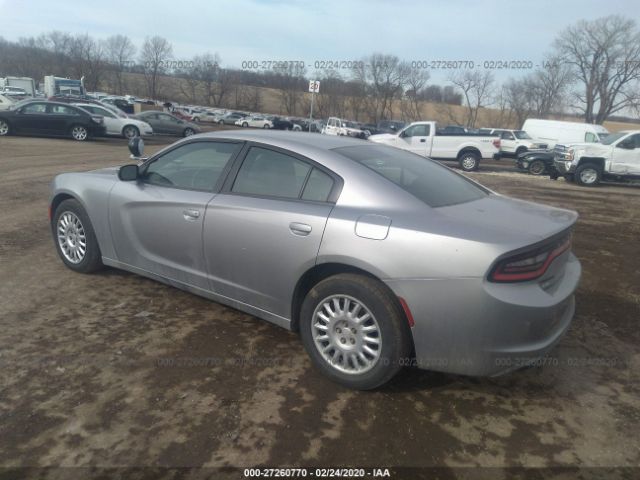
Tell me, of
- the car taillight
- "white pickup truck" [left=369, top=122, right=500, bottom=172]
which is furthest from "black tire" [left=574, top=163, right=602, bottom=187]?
the car taillight

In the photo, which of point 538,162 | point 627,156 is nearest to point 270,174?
point 627,156

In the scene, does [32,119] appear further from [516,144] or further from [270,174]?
[516,144]

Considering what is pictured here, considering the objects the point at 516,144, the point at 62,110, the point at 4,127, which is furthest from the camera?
the point at 516,144

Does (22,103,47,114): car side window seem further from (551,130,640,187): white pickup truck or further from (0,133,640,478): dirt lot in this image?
(551,130,640,187): white pickup truck

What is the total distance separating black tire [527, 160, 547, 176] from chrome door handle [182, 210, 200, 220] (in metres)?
19.8

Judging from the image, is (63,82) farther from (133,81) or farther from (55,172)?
(55,172)

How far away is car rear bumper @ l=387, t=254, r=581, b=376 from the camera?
2514 mm

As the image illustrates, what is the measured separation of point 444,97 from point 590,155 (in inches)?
2616

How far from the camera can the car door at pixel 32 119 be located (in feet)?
59.5

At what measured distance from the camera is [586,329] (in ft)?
13.0

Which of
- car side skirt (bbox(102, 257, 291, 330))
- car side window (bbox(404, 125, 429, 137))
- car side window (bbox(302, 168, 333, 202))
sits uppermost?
car side window (bbox(404, 125, 429, 137))

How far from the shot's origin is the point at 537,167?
20391 mm

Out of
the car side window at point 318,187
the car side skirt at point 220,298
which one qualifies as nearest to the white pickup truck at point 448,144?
the car side skirt at point 220,298

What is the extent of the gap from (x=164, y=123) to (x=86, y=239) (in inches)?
922
